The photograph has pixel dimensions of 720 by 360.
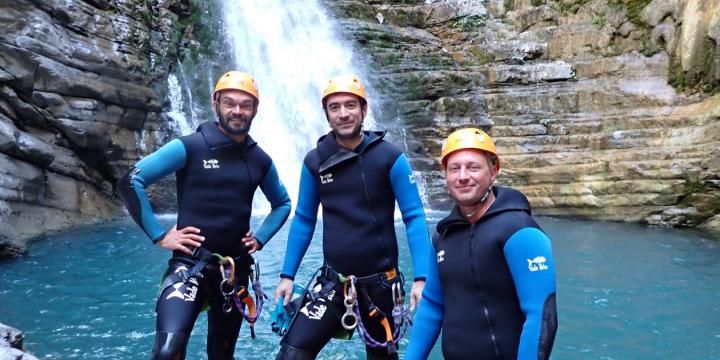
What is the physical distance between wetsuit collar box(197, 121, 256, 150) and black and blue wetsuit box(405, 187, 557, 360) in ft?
5.83

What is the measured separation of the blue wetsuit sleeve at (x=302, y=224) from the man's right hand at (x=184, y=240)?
2.06ft

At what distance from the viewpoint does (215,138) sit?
366cm

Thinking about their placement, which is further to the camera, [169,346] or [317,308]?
[317,308]

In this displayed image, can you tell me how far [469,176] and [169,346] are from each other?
207cm

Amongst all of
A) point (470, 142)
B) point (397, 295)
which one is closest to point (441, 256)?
point (470, 142)

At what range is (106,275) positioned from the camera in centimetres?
831

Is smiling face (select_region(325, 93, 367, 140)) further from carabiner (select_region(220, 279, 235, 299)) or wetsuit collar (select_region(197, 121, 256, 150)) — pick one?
carabiner (select_region(220, 279, 235, 299))

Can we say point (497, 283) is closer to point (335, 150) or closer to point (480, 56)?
point (335, 150)

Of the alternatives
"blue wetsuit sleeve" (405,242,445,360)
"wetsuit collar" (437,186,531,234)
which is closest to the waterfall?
"blue wetsuit sleeve" (405,242,445,360)

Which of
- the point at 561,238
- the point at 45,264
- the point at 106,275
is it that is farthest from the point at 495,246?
the point at 561,238

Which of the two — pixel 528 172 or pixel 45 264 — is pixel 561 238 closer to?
pixel 528 172

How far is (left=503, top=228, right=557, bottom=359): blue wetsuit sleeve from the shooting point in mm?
2139

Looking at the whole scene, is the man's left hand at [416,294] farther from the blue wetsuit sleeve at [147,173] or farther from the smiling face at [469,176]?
the blue wetsuit sleeve at [147,173]

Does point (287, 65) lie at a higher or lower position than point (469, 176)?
higher
